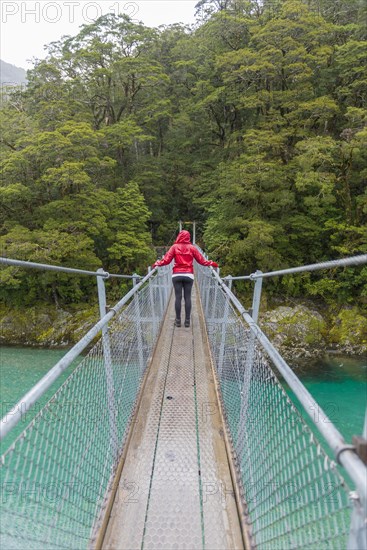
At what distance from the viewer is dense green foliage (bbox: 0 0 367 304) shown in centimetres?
909

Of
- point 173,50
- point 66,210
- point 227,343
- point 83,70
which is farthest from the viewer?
point 173,50

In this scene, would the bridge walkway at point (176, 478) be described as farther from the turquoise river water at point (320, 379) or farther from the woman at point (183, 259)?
the turquoise river water at point (320, 379)

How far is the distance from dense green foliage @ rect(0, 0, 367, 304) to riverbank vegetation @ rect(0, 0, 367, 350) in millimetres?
46

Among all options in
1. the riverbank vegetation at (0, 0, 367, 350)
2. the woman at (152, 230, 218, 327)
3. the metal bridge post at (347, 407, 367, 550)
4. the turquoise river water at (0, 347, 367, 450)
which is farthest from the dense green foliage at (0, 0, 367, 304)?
the metal bridge post at (347, 407, 367, 550)

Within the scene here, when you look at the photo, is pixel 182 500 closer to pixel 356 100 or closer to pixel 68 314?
pixel 68 314

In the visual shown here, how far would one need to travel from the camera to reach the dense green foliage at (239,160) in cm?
909

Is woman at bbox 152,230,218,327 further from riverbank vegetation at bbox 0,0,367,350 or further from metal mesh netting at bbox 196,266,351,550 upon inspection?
riverbank vegetation at bbox 0,0,367,350

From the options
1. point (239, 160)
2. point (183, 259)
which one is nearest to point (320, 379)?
point (183, 259)

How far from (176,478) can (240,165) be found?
9713 millimetres

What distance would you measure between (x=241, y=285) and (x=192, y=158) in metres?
7.88

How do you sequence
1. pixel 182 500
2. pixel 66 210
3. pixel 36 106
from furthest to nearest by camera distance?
pixel 36 106 → pixel 66 210 → pixel 182 500

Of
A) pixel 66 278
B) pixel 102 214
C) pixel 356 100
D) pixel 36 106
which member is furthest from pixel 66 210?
pixel 356 100

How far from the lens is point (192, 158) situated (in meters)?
15.8

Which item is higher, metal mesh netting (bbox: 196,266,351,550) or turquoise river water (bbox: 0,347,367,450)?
metal mesh netting (bbox: 196,266,351,550)
